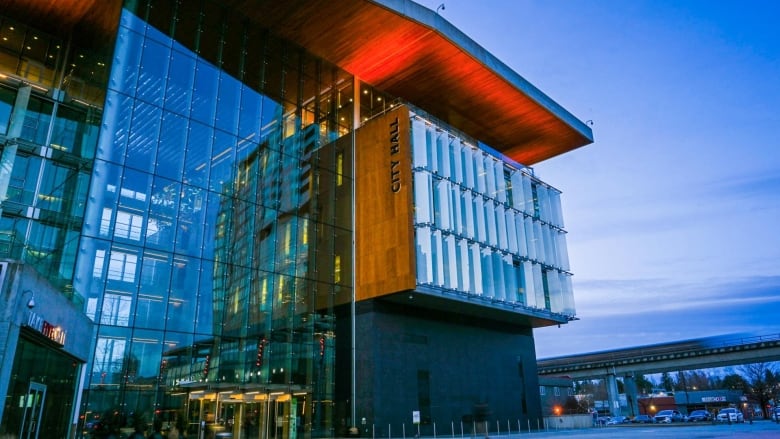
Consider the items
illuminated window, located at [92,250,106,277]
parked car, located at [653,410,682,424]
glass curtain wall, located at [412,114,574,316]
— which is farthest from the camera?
parked car, located at [653,410,682,424]

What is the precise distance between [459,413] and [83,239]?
2390 cm

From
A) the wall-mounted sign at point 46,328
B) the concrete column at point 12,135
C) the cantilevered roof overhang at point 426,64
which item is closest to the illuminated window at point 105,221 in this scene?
the concrete column at point 12,135

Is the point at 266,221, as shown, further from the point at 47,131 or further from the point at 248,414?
the point at 47,131

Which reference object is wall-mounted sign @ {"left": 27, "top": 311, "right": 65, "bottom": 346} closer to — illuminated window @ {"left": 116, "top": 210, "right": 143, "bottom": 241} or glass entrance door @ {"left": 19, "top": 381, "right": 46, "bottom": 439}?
glass entrance door @ {"left": 19, "top": 381, "right": 46, "bottom": 439}

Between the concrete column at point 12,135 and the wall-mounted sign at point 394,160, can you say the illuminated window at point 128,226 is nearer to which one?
the concrete column at point 12,135

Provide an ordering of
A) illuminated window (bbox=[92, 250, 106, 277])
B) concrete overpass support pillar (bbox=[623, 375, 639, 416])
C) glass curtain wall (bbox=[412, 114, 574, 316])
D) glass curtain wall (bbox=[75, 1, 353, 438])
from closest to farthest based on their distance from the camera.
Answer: illuminated window (bbox=[92, 250, 106, 277]), glass curtain wall (bbox=[75, 1, 353, 438]), glass curtain wall (bbox=[412, 114, 574, 316]), concrete overpass support pillar (bbox=[623, 375, 639, 416])

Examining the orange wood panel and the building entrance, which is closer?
the building entrance

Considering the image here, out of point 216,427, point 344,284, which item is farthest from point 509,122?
point 216,427

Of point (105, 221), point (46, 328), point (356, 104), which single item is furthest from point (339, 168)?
point (46, 328)

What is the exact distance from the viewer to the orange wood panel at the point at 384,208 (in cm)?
3153

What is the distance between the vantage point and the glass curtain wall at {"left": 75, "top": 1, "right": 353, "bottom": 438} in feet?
79.3

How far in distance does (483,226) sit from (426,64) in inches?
454

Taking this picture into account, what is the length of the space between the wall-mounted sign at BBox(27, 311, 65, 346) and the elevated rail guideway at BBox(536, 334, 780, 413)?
240 ft

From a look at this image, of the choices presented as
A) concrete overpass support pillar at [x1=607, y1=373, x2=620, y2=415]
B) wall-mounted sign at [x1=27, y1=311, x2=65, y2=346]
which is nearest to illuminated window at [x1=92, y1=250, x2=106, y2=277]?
wall-mounted sign at [x1=27, y1=311, x2=65, y2=346]
